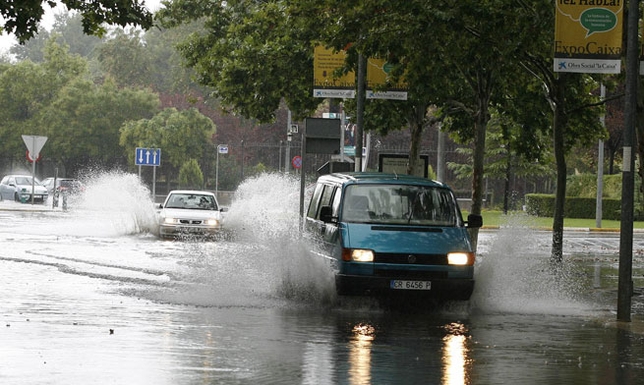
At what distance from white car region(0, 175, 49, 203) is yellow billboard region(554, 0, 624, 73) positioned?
50.0 meters

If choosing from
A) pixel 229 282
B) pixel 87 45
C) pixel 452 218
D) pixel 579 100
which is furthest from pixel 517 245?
pixel 87 45

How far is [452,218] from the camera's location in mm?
17266

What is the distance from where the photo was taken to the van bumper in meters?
15.9

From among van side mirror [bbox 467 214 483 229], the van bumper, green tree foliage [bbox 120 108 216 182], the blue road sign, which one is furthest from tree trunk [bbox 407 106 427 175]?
green tree foliage [bbox 120 108 216 182]

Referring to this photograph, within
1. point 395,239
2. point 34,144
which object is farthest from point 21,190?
point 395,239

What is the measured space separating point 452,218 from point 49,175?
68307mm

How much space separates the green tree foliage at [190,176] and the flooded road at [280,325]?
4518 centimetres

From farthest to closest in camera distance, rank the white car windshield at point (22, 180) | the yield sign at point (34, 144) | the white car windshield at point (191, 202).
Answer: the white car windshield at point (22, 180) → the yield sign at point (34, 144) → the white car windshield at point (191, 202)

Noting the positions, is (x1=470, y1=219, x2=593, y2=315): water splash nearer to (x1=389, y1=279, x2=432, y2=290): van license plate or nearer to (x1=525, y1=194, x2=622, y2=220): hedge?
(x1=389, y1=279, x2=432, y2=290): van license plate

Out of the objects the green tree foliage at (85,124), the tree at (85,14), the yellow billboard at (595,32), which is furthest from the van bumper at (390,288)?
the green tree foliage at (85,124)

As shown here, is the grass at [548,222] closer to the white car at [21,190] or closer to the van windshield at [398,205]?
the white car at [21,190]

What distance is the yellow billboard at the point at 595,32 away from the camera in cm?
1686

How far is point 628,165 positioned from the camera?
625 inches

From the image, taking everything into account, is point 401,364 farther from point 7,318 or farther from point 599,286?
point 599,286
